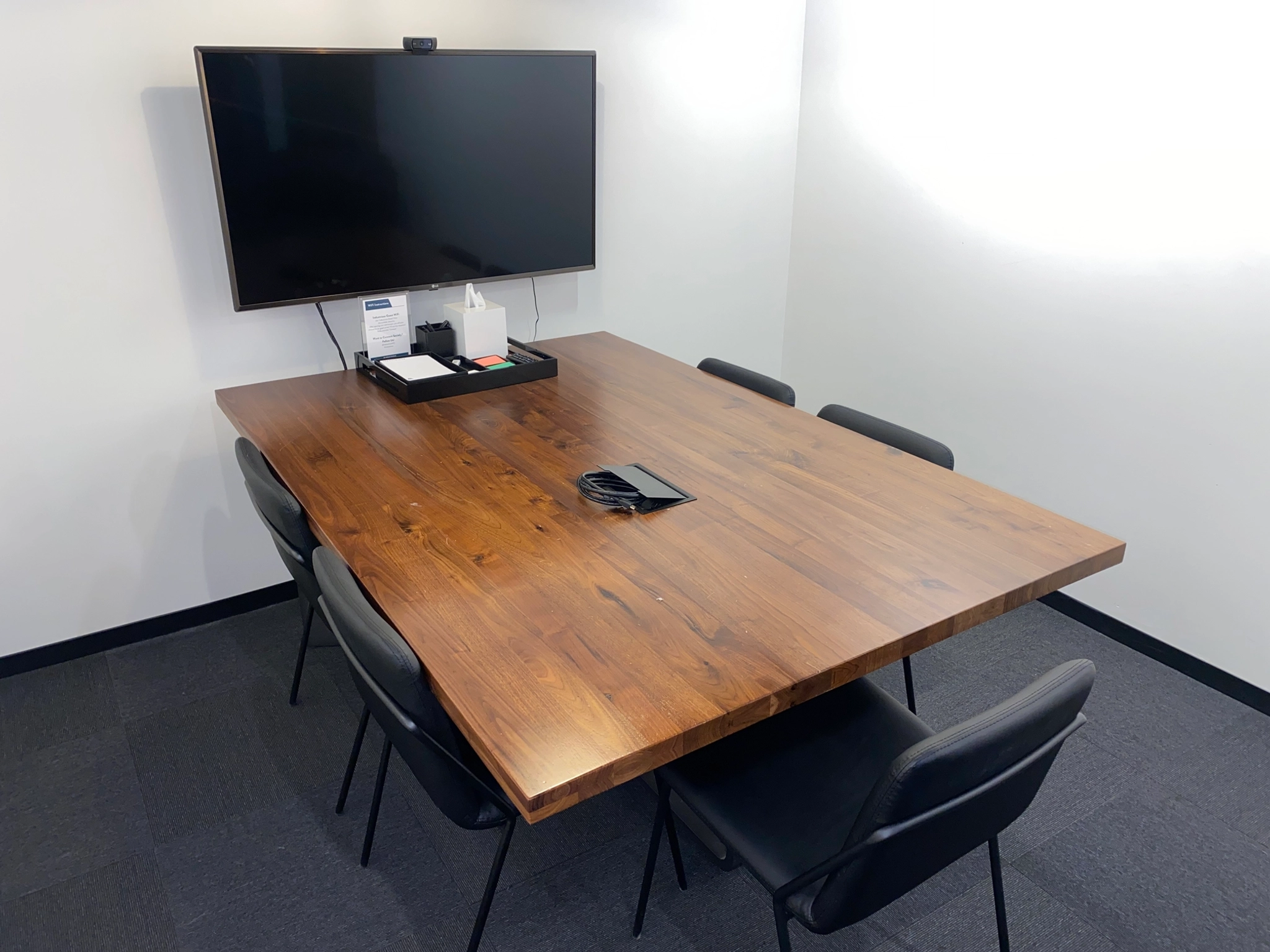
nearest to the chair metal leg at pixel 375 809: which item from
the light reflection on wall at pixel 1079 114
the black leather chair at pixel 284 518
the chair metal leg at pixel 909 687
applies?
the black leather chair at pixel 284 518

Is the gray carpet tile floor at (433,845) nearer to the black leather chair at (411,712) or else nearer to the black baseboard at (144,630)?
the black baseboard at (144,630)

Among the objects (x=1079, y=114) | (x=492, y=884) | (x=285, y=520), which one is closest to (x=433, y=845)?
(x=492, y=884)

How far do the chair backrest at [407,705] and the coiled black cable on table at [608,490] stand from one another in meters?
0.54

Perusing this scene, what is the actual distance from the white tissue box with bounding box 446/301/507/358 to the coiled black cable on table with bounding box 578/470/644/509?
0.82m

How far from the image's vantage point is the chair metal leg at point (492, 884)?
1556 millimetres

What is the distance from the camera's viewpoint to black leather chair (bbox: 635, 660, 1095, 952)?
1236mm

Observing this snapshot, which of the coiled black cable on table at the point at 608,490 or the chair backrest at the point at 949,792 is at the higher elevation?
the coiled black cable on table at the point at 608,490

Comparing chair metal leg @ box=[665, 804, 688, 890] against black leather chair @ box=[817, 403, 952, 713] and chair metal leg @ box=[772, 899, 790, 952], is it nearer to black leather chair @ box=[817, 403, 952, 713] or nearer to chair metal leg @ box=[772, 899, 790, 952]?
chair metal leg @ box=[772, 899, 790, 952]

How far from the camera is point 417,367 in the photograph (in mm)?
2543

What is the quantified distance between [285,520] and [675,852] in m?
1.06

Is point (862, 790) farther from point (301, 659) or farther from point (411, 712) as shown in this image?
point (301, 659)

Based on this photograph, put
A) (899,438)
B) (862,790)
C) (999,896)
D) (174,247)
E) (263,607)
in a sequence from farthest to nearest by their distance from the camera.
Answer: (263,607), (174,247), (899,438), (999,896), (862,790)

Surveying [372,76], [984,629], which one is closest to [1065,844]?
[984,629]

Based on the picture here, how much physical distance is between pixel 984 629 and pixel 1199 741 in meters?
0.65
